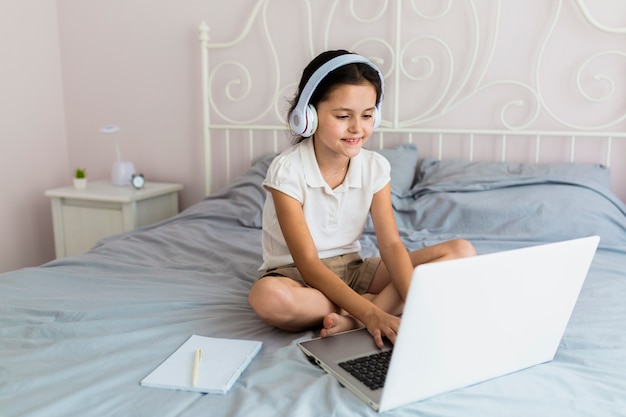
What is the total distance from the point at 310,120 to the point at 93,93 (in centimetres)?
196

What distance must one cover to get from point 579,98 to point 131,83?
1.97 metres

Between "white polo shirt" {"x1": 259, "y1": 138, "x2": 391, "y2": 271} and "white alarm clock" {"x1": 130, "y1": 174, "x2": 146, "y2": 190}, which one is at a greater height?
"white polo shirt" {"x1": 259, "y1": 138, "x2": 391, "y2": 271}

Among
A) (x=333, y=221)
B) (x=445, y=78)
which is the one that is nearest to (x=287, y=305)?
(x=333, y=221)

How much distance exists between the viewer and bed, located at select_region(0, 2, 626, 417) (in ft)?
2.82

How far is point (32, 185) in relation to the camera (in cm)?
273

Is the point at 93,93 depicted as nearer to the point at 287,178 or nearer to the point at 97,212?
the point at 97,212

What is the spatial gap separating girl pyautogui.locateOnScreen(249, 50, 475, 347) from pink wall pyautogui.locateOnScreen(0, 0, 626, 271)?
1.22 m

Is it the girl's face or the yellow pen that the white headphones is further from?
the yellow pen

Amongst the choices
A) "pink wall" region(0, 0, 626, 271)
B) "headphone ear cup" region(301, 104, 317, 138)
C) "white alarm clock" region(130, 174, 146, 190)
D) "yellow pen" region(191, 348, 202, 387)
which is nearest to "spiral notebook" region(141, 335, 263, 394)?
"yellow pen" region(191, 348, 202, 387)

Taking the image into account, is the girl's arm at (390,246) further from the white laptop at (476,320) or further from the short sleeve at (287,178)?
the white laptop at (476,320)

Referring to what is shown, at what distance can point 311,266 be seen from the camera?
47.9 inches

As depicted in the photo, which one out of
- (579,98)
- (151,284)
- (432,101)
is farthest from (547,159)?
(151,284)

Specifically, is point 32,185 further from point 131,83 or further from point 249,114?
point 249,114

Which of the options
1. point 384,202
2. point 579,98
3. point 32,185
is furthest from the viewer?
point 32,185
